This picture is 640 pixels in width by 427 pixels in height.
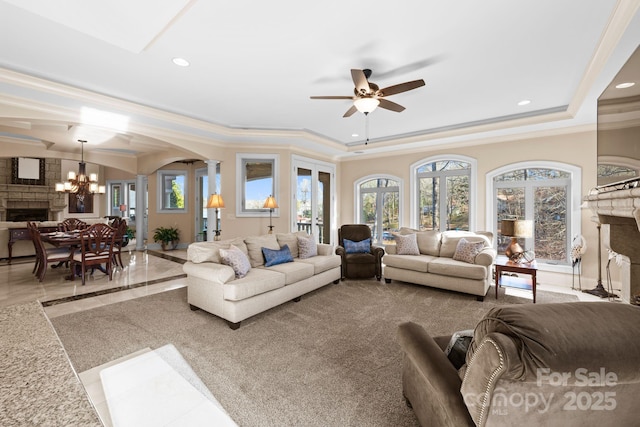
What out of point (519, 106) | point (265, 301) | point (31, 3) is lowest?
point (265, 301)

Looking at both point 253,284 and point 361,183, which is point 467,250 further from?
point 361,183

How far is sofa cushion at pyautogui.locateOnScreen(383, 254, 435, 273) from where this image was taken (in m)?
4.46

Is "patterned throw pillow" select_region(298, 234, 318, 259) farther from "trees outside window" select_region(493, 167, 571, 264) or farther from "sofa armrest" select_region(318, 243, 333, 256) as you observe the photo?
"trees outside window" select_region(493, 167, 571, 264)

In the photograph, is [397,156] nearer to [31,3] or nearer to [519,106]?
[519,106]

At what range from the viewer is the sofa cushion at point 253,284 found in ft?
9.96

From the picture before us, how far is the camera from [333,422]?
1753 mm

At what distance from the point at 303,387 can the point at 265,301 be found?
1398 millimetres

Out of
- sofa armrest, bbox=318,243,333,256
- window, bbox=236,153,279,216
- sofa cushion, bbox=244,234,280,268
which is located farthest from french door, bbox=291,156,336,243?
sofa cushion, bbox=244,234,280,268

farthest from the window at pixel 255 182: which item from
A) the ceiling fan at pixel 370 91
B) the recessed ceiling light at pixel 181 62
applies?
the ceiling fan at pixel 370 91

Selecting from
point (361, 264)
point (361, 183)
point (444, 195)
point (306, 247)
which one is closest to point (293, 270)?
point (306, 247)

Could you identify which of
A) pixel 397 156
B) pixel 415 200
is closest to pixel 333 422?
pixel 415 200

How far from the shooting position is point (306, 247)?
464cm

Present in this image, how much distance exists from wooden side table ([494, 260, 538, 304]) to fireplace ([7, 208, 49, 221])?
1247cm

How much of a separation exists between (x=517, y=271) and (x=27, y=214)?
1289 centimetres
